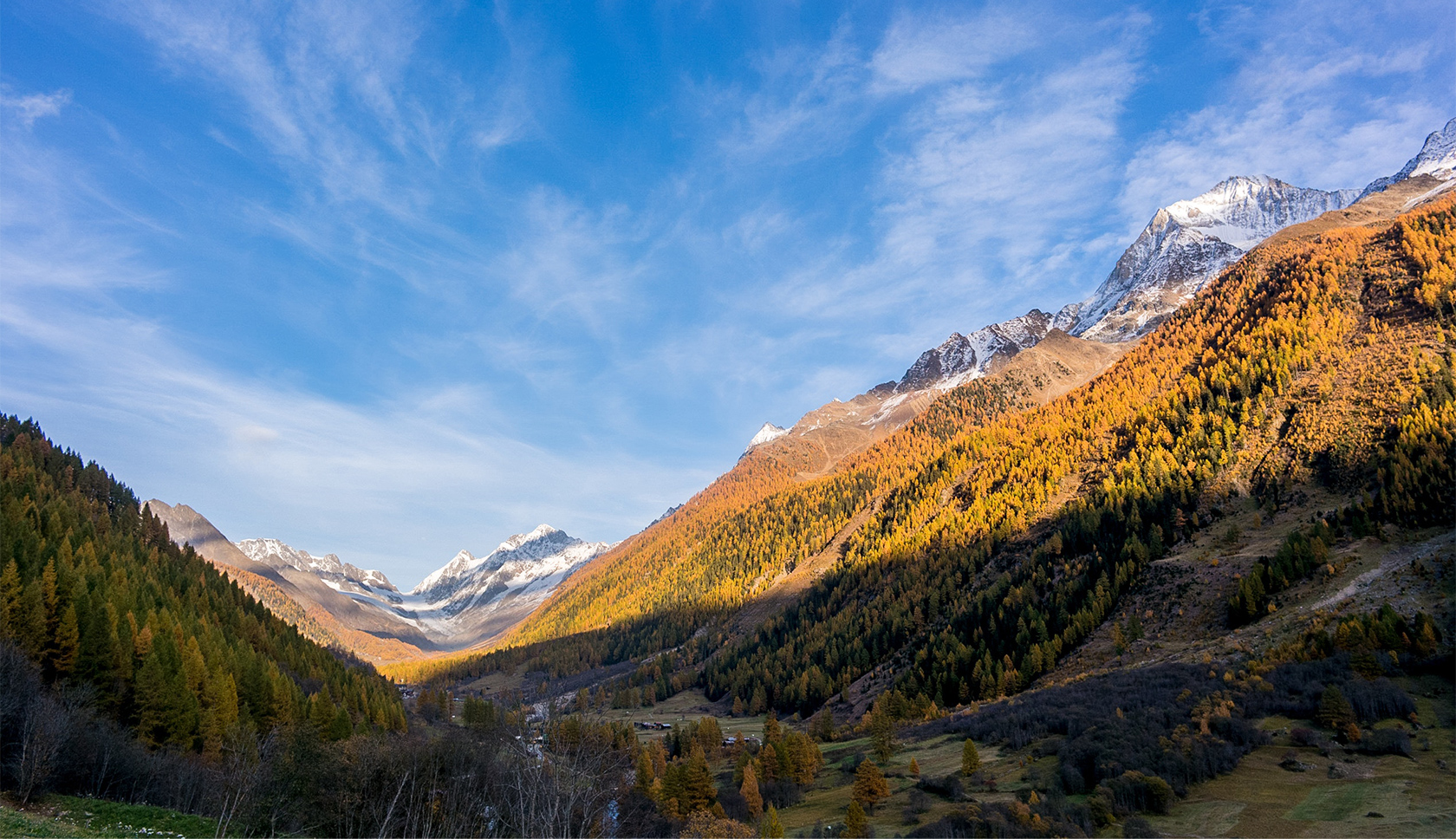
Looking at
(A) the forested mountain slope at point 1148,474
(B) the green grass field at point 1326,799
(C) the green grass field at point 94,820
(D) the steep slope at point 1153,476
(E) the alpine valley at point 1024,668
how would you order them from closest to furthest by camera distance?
(C) the green grass field at point 94,820, (B) the green grass field at point 1326,799, (E) the alpine valley at point 1024,668, (D) the steep slope at point 1153,476, (A) the forested mountain slope at point 1148,474

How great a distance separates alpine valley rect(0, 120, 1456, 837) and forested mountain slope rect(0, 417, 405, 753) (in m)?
0.42

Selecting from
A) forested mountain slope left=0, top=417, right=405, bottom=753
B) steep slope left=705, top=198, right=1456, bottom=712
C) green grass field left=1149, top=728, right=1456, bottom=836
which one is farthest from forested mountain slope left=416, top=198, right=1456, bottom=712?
forested mountain slope left=0, top=417, right=405, bottom=753

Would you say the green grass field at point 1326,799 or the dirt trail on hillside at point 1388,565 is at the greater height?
the dirt trail on hillside at point 1388,565

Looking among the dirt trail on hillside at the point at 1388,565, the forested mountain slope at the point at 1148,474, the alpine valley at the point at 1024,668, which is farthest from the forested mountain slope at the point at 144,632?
the dirt trail on hillside at the point at 1388,565

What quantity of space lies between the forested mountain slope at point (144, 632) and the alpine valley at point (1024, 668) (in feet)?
1.37

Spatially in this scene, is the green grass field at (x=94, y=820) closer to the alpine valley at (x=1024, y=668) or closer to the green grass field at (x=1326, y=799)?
the alpine valley at (x=1024, y=668)

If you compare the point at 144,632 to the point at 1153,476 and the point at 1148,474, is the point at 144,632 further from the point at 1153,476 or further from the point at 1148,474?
the point at 1148,474

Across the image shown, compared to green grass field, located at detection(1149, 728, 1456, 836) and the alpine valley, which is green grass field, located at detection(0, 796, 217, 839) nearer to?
the alpine valley

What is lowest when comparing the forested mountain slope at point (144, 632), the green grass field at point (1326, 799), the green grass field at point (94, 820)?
the green grass field at point (1326, 799)

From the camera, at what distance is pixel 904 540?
A: 177 metres

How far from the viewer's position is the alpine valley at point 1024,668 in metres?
49.2

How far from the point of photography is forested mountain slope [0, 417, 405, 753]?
2608 inches

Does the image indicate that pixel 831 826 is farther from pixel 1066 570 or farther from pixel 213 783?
pixel 1066 570

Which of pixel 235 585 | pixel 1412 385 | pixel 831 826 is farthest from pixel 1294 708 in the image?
pixel 235 585
